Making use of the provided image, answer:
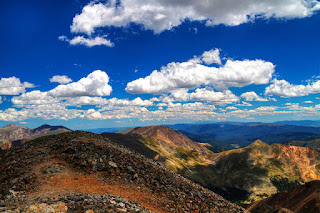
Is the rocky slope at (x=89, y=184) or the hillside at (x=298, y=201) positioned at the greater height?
the rocky slope at (x=89, y=184)

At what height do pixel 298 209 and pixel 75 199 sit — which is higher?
pixel 75 199

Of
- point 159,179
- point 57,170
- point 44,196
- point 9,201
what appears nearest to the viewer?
point 9,201

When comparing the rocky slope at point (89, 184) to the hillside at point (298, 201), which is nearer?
the rocky slope at point (89, 184)

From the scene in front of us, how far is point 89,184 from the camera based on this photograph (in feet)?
72.9

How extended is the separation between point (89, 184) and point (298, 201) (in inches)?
3679

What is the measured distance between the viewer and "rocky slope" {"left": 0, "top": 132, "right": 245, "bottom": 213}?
1630 cm

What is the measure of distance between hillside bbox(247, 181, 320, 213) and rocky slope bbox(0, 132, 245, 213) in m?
53.0

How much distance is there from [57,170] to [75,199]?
32.2 ft

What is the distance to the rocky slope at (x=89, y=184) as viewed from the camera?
16297mm

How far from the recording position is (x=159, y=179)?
91.9 feet

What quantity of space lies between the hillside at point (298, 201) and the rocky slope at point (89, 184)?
5301 centimetres

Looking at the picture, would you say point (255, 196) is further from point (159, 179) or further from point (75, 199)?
point (75, 199)

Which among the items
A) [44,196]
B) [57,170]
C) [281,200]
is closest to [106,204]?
[44,196]

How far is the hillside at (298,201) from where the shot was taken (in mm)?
67438
